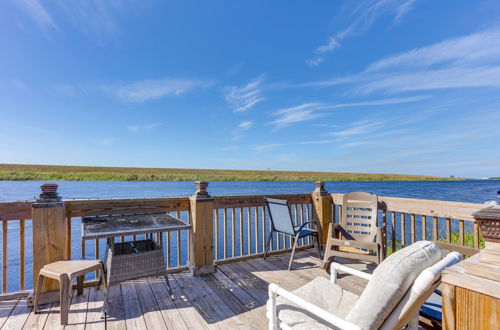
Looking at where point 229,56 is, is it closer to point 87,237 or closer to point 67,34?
point 67,34

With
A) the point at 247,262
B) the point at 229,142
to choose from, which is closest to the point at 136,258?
the point at 247,262

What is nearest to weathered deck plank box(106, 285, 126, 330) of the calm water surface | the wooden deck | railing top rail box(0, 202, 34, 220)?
the wooden deck

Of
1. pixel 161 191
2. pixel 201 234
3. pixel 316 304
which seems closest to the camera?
pixel 316 304

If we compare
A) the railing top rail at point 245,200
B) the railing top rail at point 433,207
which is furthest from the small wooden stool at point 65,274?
the railing top rail at point 433,207

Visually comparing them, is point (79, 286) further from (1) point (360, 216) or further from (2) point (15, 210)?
(1) point (360, 216)

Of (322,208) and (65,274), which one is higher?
(322,208)

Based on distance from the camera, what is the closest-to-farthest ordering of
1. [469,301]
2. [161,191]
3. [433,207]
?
[469,301]
[433,207]
[161,191]

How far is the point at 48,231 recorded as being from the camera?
2.42 metres

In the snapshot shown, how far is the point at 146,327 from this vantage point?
2012 mm

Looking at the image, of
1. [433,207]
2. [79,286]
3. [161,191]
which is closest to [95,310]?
[79,286]

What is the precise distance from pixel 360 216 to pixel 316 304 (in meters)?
2.37

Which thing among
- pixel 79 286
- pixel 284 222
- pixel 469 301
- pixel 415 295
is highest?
pixel 469 301

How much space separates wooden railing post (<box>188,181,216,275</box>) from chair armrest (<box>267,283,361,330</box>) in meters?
1.97

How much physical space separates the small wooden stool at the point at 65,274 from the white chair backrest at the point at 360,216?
3248 mm
